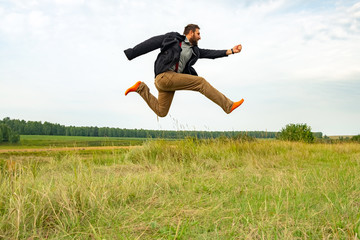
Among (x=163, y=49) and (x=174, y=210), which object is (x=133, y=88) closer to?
(x=163, y=49)

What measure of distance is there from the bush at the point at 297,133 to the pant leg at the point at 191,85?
13.9 metres

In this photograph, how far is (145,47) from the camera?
16.1ft

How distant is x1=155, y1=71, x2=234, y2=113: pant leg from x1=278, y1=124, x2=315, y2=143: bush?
13945 millimetres

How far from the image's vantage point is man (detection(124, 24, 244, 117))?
15.9ft

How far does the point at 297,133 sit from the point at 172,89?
15.3m

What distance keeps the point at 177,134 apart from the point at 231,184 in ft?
13.3

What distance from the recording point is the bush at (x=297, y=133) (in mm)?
18070

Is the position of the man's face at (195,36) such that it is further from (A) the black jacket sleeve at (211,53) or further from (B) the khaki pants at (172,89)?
(B) the khaki pants at (172,89)

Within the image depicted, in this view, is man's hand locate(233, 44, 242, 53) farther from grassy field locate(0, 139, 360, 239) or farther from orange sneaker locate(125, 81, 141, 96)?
grassy field locate(0, 139, 360, 239)

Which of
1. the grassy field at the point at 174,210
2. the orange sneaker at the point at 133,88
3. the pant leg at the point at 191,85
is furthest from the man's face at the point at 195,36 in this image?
the grassy field at the point at 174,210

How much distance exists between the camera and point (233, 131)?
982cm

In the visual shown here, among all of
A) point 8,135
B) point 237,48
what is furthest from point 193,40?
point 8,135

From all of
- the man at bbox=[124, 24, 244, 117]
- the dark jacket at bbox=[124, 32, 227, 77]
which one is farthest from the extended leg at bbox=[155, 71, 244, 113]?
the dark jacket at bbox=[124, 32, 227, 77]

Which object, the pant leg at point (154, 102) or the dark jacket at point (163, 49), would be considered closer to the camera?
the dark jacket at point (163, 49)
